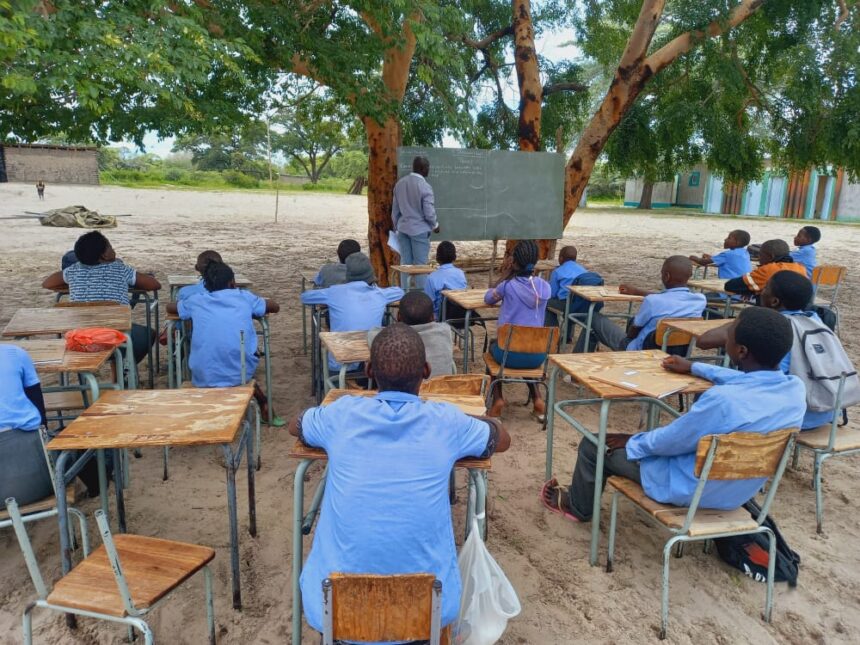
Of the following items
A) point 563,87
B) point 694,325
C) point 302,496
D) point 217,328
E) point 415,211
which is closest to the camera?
point 302,496

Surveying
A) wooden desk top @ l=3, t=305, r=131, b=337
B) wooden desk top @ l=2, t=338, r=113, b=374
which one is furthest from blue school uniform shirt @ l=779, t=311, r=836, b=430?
wooden desk top @ l=3, t=305, r=131, b=337

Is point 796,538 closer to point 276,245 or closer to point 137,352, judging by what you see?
point 137,352

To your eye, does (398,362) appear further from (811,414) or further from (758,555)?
(811,414)

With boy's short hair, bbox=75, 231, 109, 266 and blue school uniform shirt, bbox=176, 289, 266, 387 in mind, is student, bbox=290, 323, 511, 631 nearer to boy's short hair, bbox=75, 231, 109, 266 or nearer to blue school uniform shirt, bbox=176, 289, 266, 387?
blue school uniform shirt, bbox=176, 289, 266, 387

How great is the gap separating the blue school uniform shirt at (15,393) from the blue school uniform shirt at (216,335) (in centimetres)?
146

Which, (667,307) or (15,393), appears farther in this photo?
(667,307)

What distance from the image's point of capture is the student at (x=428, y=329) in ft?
11.8

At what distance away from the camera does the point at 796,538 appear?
3.17 m

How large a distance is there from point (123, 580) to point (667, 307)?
3682 mm

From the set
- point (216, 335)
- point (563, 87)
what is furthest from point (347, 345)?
point (563, 87)

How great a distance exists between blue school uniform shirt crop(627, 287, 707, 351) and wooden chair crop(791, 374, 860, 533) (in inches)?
49.4

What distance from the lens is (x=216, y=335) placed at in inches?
153

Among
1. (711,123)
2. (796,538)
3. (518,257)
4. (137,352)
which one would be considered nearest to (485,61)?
(711,123)

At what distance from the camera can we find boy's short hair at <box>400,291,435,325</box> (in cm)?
360
